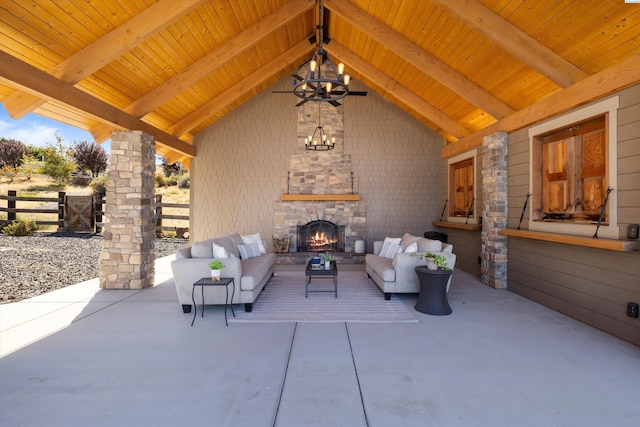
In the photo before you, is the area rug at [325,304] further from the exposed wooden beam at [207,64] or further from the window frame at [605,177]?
the exposed wooden beam at [207,64]

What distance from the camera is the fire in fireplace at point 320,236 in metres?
8.59

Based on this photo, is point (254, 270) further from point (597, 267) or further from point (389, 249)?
point (597, 267)

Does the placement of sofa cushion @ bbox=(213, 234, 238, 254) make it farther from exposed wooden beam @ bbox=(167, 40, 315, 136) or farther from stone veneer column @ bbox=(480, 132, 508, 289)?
stone veneer column @ bbox=(480, 132, 508, 289)

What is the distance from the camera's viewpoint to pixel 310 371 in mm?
2711

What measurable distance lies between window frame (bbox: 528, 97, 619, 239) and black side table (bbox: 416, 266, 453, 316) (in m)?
1.73

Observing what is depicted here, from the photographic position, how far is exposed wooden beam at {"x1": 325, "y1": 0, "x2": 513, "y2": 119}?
18.3ft

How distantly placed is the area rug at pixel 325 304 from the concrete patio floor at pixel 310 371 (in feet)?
0.78

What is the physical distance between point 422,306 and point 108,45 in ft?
17.3

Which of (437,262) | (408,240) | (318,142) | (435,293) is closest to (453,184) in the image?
(408,240)

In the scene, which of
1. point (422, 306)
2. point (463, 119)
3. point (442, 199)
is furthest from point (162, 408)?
point (442, 199)

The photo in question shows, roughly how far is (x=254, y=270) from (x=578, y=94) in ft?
16.0

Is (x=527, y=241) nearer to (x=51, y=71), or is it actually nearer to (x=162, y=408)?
(x=162, y=408)

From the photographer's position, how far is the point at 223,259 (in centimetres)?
429

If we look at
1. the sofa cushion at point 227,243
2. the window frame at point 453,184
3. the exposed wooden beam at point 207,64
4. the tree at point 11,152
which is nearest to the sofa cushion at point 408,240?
the window frame at point 453,184
